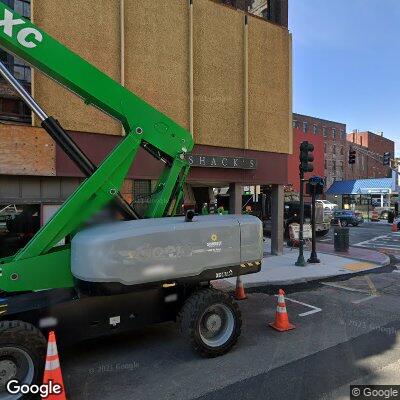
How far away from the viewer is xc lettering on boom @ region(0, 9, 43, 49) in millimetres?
4567

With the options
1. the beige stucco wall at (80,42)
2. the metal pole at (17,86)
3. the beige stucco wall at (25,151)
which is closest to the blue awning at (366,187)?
the beige stucco wall at (80,42)

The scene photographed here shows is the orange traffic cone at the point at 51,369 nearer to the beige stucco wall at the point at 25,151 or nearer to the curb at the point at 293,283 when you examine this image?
the curb at the point at 293,283

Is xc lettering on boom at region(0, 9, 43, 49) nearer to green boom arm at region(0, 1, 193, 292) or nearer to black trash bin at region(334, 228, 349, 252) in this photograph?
green boom arm at region(0, 1, 193, 292)

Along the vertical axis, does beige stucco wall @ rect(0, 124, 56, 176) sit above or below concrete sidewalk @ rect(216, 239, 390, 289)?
above

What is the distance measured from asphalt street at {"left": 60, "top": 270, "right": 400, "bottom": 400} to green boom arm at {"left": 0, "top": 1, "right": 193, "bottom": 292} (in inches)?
53.4

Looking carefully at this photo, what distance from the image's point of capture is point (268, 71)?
1387 cm

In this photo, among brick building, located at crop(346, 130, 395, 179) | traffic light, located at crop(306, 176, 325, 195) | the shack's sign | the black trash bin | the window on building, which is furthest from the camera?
brick building, located at crop(346, 130, 395, 179)

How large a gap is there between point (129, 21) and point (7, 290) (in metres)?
9.11

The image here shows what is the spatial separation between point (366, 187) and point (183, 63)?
4177 cm

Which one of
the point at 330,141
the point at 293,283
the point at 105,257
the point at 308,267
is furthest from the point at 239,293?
the point at 330,141

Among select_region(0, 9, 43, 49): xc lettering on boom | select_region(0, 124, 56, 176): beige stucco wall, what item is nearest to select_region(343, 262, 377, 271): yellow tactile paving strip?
select_region(0, 124, 56, 176): beige stucco wall

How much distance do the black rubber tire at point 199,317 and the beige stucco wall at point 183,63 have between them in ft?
22.5

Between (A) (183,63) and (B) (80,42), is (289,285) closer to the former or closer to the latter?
(A) (183,63)

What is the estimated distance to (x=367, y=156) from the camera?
76500mm
